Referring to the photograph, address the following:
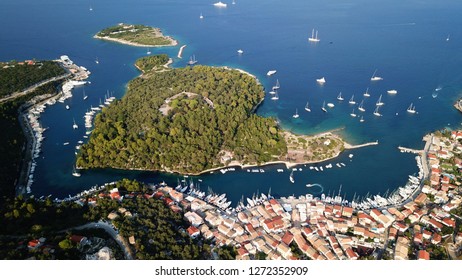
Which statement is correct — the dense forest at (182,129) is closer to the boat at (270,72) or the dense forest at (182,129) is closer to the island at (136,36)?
the boat at (270,72)

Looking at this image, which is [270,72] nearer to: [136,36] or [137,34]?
[136,36]

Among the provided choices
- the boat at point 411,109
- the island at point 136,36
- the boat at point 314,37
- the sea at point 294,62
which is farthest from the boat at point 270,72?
the island at point 136,36

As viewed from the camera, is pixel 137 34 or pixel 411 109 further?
pixel 137 34

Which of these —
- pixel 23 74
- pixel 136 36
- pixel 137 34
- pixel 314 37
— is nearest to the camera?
pixel 23 74

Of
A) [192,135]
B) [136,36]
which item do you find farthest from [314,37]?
[192,135]

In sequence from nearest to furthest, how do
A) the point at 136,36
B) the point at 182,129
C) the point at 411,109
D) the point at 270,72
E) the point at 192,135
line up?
the point at 192,135, the point at 182,129, the point at 411,109, the point at 270,72, the point at 136,36

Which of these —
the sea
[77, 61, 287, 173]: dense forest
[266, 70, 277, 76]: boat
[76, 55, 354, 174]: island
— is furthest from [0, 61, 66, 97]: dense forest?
[266, 70, 277, 76]: boat
